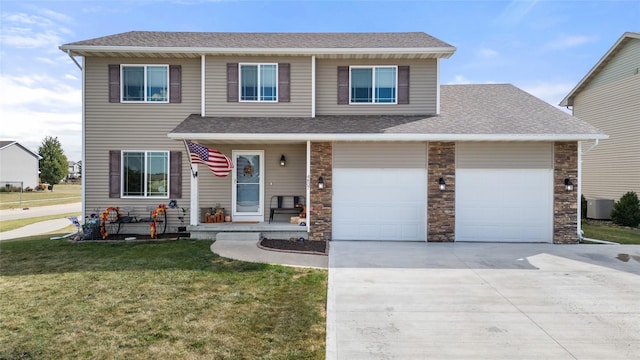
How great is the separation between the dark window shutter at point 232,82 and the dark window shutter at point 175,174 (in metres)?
2.37

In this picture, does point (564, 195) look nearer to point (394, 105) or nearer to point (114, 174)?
point (394, 105)

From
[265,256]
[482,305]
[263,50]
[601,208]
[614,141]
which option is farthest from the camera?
[614,141]

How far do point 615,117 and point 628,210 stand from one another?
4.49m

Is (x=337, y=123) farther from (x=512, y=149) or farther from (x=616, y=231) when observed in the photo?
(x=616, y=231)

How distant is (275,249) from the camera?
775 centimetres

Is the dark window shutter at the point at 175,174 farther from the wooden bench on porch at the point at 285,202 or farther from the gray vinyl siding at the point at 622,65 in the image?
the gray vinyl siding at the point at 622,65

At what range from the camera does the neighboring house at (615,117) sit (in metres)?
13.0

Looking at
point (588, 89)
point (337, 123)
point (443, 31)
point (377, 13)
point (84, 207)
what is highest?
point (377, 13)

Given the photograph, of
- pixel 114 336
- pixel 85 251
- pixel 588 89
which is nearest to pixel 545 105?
pixel 588 89

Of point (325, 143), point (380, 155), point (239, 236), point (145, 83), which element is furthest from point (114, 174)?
point (380, 155)

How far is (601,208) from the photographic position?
13648 millimetres

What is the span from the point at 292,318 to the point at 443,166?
6.45 meters

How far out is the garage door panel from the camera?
29.0ft

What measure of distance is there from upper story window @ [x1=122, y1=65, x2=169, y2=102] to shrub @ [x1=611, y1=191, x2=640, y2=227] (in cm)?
1718
